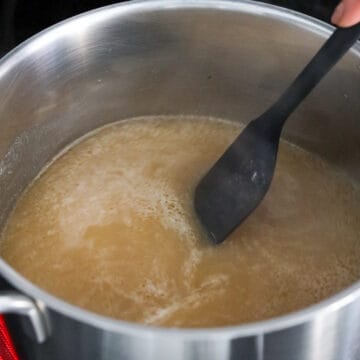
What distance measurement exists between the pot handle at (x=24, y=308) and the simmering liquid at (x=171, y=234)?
Answer: 0.27m

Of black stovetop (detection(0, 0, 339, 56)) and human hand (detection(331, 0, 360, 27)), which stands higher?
human hand (detection(331, 0, 360, 27))

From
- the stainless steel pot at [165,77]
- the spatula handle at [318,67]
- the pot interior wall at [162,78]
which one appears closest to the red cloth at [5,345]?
the stainless steel pot at [165,77]

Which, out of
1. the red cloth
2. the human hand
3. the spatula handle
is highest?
the human hand

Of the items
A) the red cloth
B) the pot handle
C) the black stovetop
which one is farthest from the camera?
the black stovetop

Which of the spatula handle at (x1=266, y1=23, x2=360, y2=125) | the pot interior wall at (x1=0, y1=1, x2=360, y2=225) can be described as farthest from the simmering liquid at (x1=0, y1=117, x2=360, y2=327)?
the spatula handle at (x1=266, y1=23, x2=360, y2=125)

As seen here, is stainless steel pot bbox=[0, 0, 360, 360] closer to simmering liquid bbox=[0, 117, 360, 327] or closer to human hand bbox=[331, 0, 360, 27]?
simmering liquid bbox=[0, 117, 360, 327]

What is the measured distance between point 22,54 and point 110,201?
29cm

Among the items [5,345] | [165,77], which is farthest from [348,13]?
[5,345]

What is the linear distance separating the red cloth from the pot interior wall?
0.26m

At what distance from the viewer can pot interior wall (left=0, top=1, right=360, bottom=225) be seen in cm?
107

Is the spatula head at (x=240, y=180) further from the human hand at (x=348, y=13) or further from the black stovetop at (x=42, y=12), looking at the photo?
the black stovetop at (x=42, y=12)

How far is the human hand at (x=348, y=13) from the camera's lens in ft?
2.76

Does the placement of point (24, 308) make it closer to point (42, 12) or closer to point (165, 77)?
point (165, 77)

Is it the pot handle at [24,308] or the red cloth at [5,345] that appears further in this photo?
the red cloth at [5,345]
